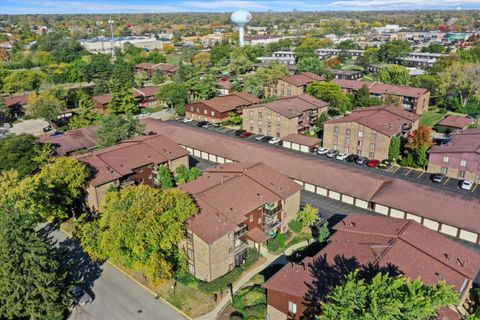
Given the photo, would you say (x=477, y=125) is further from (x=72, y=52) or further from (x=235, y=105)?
(x=72, y=52)

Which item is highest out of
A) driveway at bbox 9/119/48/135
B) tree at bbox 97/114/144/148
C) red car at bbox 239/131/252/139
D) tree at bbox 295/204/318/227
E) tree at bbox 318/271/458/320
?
tree at bbox 318/271/458/320

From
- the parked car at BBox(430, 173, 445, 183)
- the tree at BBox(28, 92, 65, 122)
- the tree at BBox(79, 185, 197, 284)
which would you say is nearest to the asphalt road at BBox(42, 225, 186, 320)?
the tree at BBox(79, 185, 197, 284)

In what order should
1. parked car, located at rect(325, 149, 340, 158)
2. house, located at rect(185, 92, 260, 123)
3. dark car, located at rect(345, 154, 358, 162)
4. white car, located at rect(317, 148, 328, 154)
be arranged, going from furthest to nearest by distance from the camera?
1. house, located at rect(185, 92, 260, 123)
2. white car, located at rect(317, 148, 328, 154)
3. parked car, located at rect(325, 149, 340, 158)
4. dark car, located at rect(345, 154, 358, 162)

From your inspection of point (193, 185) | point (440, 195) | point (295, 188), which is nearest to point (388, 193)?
point (440, 195)

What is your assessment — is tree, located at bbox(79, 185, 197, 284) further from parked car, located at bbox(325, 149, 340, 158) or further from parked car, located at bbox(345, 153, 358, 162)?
parked car, located at bbox(345, 153, 358, 162)

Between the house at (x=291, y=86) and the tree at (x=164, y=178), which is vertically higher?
the house at (x=291, y=86)

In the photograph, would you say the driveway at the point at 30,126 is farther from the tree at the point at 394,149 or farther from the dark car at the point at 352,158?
the tree at the point at 394,149

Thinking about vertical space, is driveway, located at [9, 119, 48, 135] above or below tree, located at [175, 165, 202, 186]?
below

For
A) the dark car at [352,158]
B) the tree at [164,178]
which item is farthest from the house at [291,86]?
the tree at [164,178]
